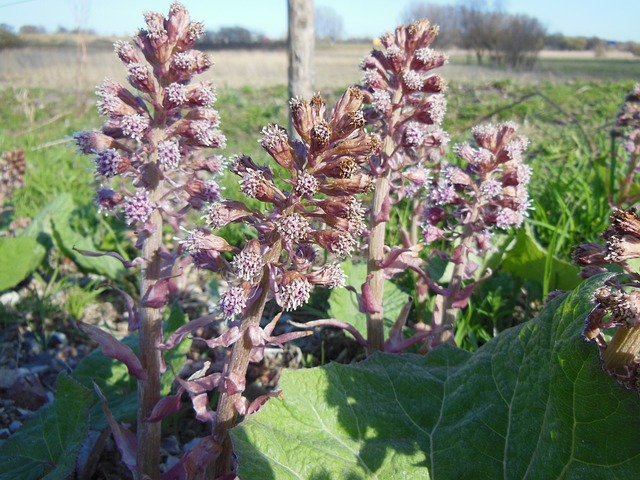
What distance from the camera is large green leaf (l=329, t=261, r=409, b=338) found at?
9.60ft

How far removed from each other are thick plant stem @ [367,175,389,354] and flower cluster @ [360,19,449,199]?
85mm

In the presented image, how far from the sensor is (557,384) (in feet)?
4.71

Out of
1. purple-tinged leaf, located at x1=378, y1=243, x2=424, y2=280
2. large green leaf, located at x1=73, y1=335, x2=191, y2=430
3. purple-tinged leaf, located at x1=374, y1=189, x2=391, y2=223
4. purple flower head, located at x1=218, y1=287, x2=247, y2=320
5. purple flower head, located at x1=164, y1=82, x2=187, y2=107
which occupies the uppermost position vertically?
purple flower head, located at x1=164, y1=82, x2=187, y2=107

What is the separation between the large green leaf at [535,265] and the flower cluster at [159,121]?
5.54 feet

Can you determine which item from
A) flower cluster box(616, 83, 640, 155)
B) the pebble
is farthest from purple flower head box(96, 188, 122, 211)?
flower cluster box(616, 83, 640, 155)

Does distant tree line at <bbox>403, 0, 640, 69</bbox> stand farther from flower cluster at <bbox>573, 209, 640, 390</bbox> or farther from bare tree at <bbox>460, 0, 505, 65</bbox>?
flower cluster at <bbox>573, 209, 640, 390</bbox>

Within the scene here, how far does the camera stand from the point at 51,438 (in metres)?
2.23

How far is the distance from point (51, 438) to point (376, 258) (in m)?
1.41

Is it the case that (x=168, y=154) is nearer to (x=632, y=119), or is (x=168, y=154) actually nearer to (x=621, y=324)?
(x=621, y=324)

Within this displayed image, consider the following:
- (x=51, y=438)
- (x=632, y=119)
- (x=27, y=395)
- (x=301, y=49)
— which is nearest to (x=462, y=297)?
(x=51, y=438)

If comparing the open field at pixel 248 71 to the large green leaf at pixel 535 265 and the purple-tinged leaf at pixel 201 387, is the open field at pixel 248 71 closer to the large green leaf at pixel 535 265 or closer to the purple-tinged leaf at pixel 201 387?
the large green leaf at pixel 535 265

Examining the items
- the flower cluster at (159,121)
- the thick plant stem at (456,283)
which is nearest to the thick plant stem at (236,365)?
the flower cluster at (159,121)

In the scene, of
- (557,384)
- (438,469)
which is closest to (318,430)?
(438,469)

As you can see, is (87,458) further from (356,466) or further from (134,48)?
(134,48)
